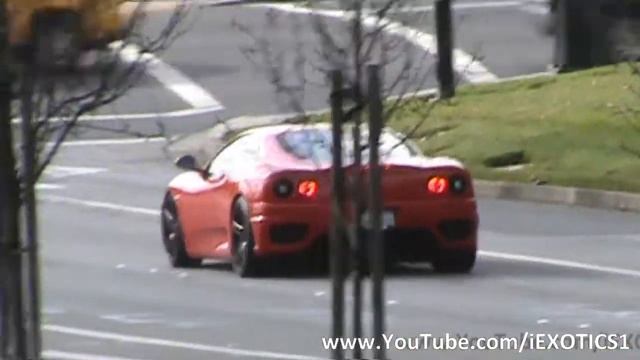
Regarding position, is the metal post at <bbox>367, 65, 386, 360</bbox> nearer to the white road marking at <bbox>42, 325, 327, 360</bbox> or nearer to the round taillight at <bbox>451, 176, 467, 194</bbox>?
the white road marking at <bbox>42, 325, 327, 360</bbox>

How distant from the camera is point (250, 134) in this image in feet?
64.0

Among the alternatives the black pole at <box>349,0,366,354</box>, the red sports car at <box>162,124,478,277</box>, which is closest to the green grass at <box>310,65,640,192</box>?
the red sports car at <box>162,124,478,277</box>

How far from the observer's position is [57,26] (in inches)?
370

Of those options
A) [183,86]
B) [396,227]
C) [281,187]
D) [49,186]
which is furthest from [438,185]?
[183,86]

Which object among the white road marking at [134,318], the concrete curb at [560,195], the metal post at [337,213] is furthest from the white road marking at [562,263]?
the metal post at [337,213]

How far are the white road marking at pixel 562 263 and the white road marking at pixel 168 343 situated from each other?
5.16 metres

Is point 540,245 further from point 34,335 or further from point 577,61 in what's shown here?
point 577,61

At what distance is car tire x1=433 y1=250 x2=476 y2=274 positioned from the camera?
61.3 ft

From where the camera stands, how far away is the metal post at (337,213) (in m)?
9.64

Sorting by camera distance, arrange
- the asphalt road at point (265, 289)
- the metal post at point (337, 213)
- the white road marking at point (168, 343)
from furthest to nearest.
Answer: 1. the asphalt road at point (265, 289)
2. the white road marking at point (168, 343)
3. the metal post at point (337, 213)

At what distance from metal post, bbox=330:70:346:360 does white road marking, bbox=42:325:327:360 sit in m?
3.52

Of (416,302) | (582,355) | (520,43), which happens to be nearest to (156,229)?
(416,302)

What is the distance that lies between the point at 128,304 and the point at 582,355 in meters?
4.90

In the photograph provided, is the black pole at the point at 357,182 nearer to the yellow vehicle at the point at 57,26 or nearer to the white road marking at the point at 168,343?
the yellow vehicle at the point at 57,26
